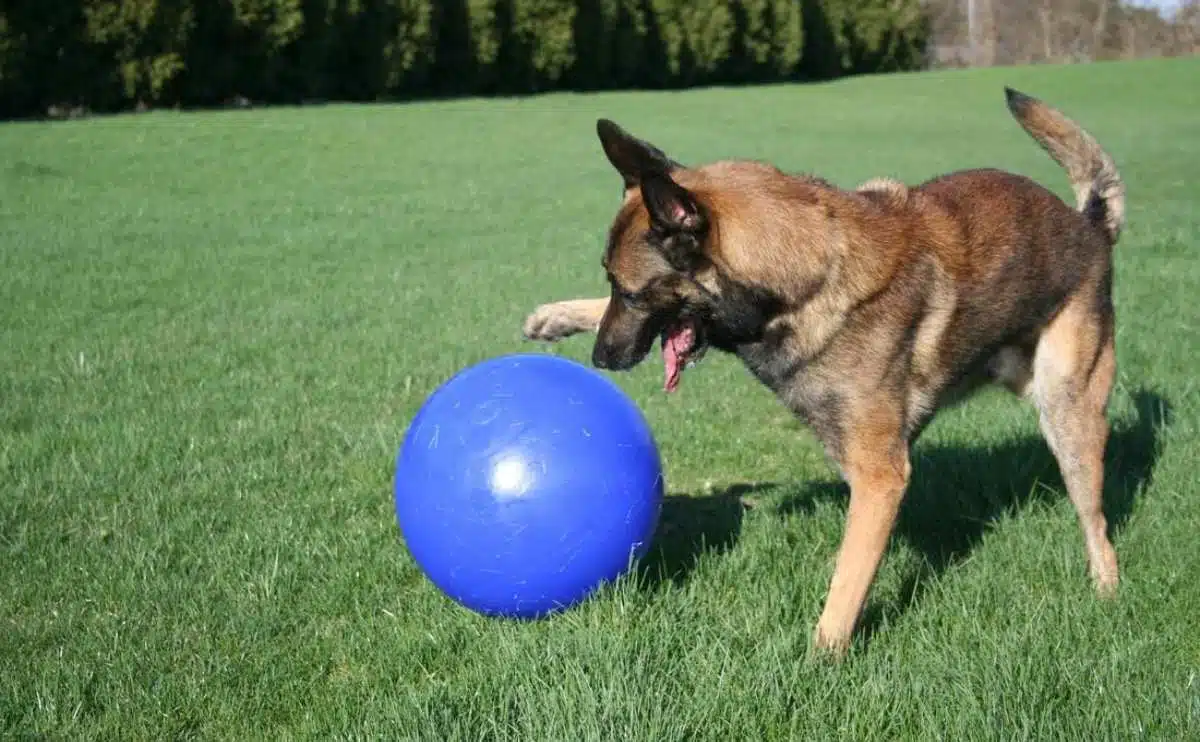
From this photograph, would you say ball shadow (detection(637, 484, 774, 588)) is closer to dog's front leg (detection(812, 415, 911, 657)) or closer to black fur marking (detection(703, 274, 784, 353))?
dog's front leg (detection(812, 415, 911, 657))

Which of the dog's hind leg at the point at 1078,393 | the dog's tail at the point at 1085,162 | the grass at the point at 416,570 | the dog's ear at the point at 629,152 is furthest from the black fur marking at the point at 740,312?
the dog's tail at the point at 1085,162

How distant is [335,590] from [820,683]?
2.03 meters

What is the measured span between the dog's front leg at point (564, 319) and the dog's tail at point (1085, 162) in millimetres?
2243

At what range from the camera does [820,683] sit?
377 cm

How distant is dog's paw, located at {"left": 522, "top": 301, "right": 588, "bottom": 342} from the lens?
5.42 meters

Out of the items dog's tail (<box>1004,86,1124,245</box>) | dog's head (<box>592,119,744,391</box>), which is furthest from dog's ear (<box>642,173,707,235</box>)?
dog's tail (<box>1004,86,1124,245</box>)

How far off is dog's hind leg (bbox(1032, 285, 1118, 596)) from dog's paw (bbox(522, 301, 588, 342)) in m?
2.13

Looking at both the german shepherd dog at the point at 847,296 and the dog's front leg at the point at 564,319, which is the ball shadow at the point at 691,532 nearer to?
the german shepherd dog at the point at 847,296

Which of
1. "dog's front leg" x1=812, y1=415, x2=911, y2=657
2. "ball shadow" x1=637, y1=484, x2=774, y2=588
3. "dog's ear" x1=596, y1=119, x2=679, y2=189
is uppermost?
"dog's ear" x1=596, y1=119, x2=679, y2=189

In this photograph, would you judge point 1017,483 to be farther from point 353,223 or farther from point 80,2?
point 80,2

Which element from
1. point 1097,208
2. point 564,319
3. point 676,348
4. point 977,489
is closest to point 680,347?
point 676,348

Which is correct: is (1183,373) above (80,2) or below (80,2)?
below

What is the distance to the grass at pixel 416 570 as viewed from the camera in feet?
12.0

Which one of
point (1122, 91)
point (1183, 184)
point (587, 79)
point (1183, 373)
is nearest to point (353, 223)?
point (1183, 373)
